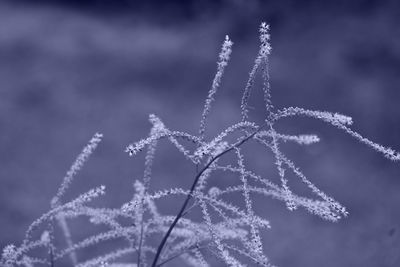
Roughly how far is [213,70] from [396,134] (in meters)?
0.49

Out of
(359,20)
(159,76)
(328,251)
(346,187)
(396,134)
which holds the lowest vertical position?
(328,251)

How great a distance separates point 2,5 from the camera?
1.44 metres

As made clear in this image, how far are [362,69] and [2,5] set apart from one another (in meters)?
0.98

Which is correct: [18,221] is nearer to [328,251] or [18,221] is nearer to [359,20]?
[328,251]

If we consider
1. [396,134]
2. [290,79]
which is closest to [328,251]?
[396,134]

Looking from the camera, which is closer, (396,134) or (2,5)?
(396,134)

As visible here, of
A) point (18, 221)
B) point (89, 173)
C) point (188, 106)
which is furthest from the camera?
point (188, 106)

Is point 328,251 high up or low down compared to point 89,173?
down

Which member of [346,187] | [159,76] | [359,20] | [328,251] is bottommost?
[328,251]

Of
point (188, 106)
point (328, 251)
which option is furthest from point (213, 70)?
point (328, 251)

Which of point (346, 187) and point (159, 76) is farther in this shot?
point (159, 76)

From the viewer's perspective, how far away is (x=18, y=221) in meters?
1.13

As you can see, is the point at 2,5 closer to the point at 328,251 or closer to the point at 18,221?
the point at 18,221

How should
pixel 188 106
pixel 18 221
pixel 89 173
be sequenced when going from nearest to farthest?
pixel 18 221
pixel 89 173
pixel 188 106
